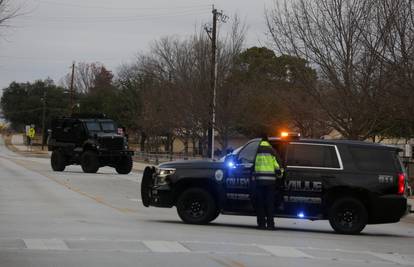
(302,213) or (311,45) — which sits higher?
(311,45)

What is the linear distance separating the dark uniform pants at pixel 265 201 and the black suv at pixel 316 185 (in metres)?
0.26

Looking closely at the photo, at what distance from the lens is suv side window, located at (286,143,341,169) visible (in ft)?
47.4

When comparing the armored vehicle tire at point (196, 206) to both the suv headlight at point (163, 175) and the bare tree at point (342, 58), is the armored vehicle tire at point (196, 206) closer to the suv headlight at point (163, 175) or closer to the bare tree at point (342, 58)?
the suv headlight at point (163, 175)

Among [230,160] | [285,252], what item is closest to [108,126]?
[230,160]

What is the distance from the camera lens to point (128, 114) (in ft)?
248

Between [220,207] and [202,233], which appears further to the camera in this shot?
[220,207]

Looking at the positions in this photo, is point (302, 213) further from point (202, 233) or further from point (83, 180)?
point (83, 180)

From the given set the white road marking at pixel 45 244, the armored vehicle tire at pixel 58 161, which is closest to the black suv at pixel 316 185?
the white road marking at pixel 45 244

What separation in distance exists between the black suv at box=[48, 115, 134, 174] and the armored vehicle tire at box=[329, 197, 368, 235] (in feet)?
77.1

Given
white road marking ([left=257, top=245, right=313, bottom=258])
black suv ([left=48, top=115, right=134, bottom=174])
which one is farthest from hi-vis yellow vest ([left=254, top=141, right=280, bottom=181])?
black suv ([left=48, top=115, right=134, bottom=174])

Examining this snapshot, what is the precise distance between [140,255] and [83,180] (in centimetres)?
2077

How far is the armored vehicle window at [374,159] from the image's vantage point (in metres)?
14.5

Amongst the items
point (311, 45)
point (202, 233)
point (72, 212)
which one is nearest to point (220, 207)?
point (202, 233)

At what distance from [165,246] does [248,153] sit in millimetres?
3805
